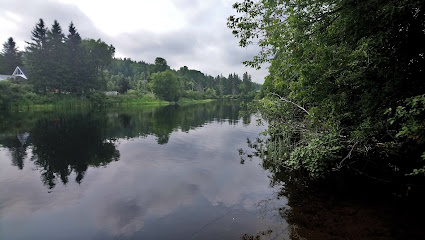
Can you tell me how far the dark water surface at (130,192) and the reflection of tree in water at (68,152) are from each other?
0.07m

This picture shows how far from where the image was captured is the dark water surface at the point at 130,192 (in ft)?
26.9

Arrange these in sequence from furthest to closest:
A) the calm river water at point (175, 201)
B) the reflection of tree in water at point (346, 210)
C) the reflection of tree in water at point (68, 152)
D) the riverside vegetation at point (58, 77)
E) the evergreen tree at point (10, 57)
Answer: the evergreen tree at point (10, 57) < the riverside vegetation at point (58, 77) < the reflection of tree in water at point (68, 152) < the calm river water at point (175, 201) < the reflection of tree in water at point (346, 210)

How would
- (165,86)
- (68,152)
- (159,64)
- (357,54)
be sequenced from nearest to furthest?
(357,54), (68,152), (165,86), (159,64)

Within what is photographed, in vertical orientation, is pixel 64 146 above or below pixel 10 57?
below

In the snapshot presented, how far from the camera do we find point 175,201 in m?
10.4

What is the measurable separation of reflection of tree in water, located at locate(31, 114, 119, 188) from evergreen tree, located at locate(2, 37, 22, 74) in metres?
83.9

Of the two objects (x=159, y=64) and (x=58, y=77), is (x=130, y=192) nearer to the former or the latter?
(x=58, y=77)

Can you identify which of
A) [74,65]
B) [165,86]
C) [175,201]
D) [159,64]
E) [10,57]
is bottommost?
[175,201]

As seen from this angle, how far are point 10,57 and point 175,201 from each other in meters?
111

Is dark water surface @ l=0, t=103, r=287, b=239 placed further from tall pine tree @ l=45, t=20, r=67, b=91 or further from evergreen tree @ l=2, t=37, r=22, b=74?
evergreen tree @ l=2, t=37, r=22, b=74

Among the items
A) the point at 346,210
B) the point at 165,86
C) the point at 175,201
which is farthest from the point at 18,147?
the point at 165,86

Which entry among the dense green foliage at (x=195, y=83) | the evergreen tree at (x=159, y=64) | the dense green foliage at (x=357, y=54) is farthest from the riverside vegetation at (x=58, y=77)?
the dense green foliage at (x=357, y=54)

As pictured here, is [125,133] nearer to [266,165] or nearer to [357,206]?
[266,165]

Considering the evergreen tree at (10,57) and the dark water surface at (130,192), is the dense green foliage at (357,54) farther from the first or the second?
the evergreen tree at (10,57)
